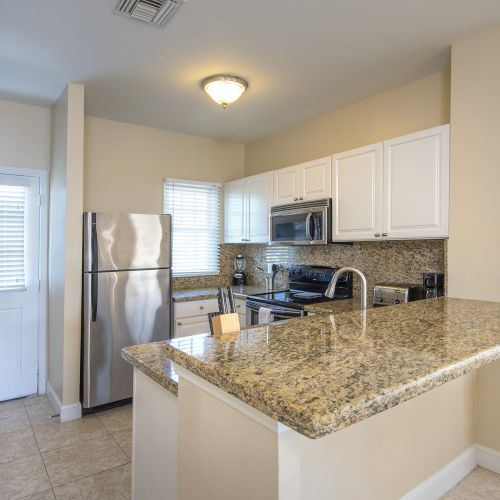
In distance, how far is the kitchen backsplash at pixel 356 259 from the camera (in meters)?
2.89

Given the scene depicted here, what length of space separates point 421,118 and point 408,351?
2.46m

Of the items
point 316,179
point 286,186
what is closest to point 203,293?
point 286,186

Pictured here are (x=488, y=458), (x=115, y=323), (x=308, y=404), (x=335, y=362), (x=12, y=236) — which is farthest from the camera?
(x=12, y=236)

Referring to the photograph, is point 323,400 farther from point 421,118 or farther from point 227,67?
point 421,118

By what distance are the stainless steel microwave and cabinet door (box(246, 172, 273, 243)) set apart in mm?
152

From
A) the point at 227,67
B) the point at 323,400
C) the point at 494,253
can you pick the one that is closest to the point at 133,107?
the point at 227,67

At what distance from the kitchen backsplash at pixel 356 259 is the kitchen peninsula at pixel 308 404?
970mm

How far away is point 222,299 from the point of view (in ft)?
5.65

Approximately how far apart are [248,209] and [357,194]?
1.48 meters

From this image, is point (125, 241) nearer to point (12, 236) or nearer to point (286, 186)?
point (12, 236)

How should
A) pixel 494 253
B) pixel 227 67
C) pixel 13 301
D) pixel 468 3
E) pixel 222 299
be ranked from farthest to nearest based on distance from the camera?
pixel 13 301, pixel 227 67, pixel 494 253, pixel 468 3, pixel 222 299

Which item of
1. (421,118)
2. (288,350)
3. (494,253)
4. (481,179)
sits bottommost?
(288,350)

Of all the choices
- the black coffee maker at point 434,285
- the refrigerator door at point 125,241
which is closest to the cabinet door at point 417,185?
the black coffee maker at point 434,285

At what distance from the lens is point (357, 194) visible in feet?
9.77
